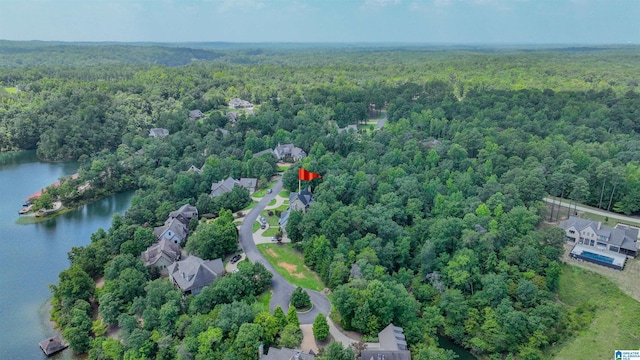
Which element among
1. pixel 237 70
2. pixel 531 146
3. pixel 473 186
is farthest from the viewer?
pixel 237 70

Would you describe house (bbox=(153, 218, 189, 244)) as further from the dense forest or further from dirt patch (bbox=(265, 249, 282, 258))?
dirt patch (bbox=(265, 249, 282, 258))

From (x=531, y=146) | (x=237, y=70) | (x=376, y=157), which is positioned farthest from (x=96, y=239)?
(x=237, y=70)

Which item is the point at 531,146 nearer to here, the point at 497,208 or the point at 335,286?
the point at 497,208

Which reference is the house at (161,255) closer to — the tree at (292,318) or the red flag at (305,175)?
the tree at (292,318)

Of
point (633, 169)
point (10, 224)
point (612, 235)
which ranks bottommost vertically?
point (10, 224)

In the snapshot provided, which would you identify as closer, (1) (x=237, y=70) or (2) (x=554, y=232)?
(2) (x=554, y=232)

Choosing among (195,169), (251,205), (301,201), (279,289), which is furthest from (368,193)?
(195,169)
